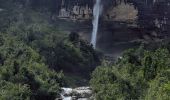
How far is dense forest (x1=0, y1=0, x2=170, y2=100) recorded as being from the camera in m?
37.8

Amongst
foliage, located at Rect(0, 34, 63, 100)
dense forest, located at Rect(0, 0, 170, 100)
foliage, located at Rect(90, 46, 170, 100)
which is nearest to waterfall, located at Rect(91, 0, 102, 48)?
dense forest, located at Rect(0, 0, 170, 100)

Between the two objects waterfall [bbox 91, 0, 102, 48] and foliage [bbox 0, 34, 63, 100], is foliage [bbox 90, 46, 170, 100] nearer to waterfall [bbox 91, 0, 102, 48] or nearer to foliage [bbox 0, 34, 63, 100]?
foliage [bbox 0, 34, 63, 100]

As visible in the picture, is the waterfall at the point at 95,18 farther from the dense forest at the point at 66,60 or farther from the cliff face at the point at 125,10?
the dense forest at the point at 66,60

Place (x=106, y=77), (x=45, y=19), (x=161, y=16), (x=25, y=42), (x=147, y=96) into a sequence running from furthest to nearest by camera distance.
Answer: (x=45, y=19) < (x=161, y=16) < (x=25, y=42) < (x=106, y=77) < (x=147, y=96)

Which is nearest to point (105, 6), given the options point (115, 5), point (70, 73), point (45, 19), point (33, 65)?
point (115, 5)

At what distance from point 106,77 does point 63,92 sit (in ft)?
12.8

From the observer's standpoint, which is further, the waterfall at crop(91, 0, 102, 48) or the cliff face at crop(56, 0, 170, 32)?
the waterfall at crop(91, 0, 102, 48)

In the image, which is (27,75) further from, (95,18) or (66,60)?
(95,18)

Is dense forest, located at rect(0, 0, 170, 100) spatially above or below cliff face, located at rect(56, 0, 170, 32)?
below

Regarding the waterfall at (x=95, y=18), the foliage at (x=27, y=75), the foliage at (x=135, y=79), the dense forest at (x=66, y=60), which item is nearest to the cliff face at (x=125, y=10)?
the dense forest at (x=66, y=60)

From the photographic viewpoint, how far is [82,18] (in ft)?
213

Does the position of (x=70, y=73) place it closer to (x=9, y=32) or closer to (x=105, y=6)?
(x=9, y=32)

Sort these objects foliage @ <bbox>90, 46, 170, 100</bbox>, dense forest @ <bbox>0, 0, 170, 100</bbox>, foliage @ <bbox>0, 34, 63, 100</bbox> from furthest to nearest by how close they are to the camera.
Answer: foliage @ <bbox>0, 34, 63, 100</bbox>, dense forest @ <bbox>0, 0, 170, 100</bbox>, foliage @ <bbox>90, 46, 170, 100</bbox>

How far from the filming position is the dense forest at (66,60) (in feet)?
124
